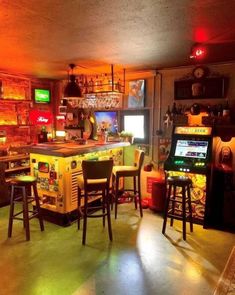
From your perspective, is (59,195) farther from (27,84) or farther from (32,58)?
(27,84)

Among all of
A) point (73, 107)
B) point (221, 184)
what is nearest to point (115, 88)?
point (73, 107)

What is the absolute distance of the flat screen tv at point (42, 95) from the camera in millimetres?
5773

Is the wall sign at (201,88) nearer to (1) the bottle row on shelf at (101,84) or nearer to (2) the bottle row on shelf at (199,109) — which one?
(2) the bottle row on shelf at (199,109)

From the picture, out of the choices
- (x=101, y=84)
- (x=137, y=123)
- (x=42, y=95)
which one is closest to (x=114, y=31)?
(x=101, y=84)

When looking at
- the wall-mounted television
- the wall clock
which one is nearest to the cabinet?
the wall-mounted television

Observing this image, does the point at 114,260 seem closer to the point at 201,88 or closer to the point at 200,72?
the point at 201,88

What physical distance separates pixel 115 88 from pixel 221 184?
2.45 metres

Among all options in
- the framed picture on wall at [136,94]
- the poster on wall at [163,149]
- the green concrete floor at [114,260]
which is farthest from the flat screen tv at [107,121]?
the green concrete floor at [114,260]

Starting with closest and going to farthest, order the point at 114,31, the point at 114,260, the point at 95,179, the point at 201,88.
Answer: the point at 114,31, the point at 114,260, the point at 95,179, the point at 201,88

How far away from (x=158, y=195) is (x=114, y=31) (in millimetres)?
2775

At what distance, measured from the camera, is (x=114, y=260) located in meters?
2.91

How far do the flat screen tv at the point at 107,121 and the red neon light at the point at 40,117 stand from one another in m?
1.24

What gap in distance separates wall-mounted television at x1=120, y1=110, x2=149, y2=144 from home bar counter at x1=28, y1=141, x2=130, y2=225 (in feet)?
3.94

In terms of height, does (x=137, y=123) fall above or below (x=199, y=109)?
below
